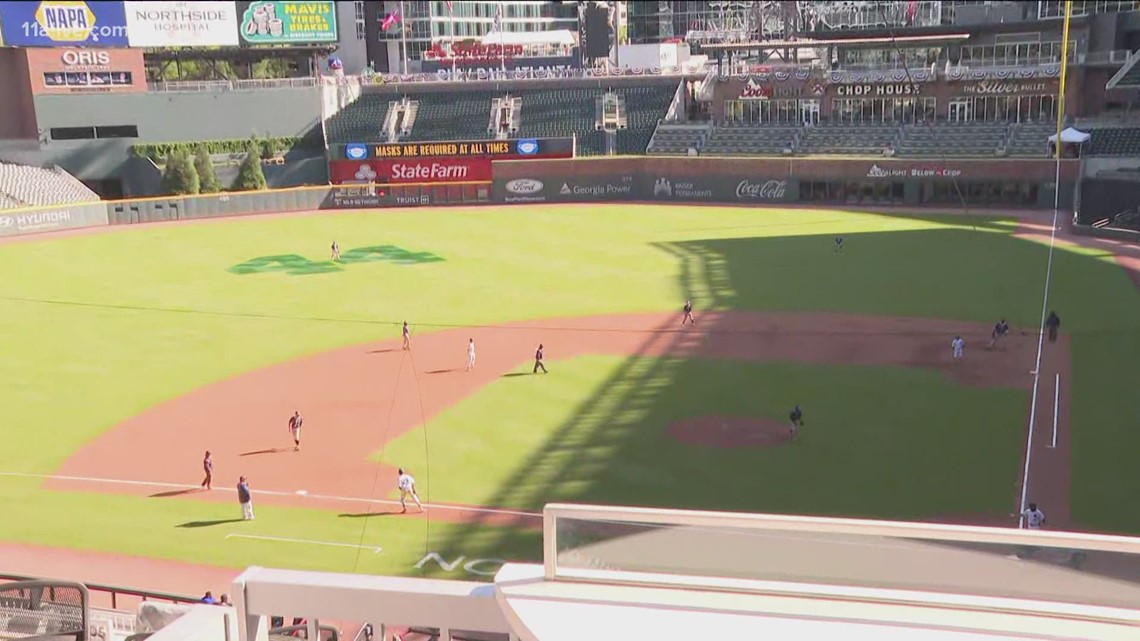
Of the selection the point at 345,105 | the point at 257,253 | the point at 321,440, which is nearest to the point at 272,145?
the point at 345,105

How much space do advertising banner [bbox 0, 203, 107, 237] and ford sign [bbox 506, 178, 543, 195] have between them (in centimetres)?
2668

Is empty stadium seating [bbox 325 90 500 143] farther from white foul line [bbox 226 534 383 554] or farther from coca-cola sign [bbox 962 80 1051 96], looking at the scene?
white foul line [bbox 226 534 383 554]

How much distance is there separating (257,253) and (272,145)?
26703mm

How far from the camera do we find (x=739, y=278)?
1794 inches

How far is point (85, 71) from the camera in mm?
75688

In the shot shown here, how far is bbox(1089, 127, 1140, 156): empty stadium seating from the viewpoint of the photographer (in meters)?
60.8

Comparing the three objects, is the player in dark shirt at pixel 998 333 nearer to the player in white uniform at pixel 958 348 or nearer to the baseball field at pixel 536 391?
the baseball field at pixel 536 391

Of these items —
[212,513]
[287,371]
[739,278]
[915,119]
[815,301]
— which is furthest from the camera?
[915,119]

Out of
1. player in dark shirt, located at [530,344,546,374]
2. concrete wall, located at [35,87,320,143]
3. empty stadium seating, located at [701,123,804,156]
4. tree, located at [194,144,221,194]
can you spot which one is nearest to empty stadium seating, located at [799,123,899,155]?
empty stadium seating, located at [701,123,804,156]

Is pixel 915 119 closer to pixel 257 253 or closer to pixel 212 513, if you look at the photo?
pixel 257 253

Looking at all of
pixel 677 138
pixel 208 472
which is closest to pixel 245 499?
pixel 208 472

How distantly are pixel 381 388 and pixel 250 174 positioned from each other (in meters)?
47.8

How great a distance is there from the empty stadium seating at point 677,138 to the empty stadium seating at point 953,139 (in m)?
14.5

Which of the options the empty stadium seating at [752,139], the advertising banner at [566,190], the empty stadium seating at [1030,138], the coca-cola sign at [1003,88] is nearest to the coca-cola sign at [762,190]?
the empty stadium seating at [752,139]
